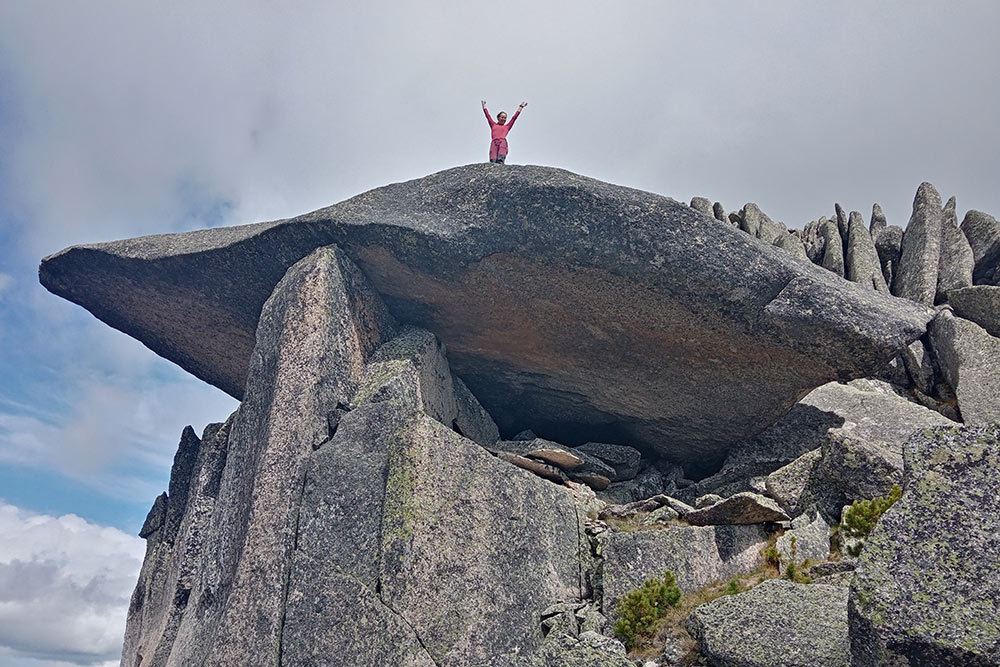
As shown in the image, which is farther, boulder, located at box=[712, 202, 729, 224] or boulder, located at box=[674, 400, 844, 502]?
boulder, located at box=[712, 202, 729, 224]

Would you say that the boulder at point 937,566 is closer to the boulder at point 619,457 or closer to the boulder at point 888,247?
the boulder at point 619,457

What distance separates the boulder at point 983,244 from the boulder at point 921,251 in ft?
2.85

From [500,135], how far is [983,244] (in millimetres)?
12296

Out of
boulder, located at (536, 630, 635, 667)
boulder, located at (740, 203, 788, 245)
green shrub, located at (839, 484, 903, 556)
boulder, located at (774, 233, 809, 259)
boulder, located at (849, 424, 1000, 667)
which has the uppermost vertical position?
boulder, located at (740, 203, 788, 245)

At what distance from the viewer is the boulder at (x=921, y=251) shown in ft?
59.4

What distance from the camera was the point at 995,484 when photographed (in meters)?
6.06

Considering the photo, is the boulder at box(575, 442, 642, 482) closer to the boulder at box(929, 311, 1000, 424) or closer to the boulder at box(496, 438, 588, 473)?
the boulder at box(496, 438, 588, 473)

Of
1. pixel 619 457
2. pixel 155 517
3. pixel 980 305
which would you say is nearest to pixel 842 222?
pixel 980 305

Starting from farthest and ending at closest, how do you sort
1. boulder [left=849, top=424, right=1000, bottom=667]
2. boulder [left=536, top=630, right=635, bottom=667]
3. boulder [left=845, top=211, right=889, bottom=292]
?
1. boulder [left=845, top=211, right=889, bottom=292]
2. boulder [left=536, top=630, right=635, bottom=667]
3. boulder [left=849, top=424, right=1000, bottom=667]

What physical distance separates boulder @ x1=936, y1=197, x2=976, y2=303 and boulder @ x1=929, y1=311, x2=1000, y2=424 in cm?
272

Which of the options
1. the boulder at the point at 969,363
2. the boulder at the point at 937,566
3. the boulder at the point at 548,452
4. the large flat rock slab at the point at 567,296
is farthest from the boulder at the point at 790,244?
the boulder at the point at 937,566

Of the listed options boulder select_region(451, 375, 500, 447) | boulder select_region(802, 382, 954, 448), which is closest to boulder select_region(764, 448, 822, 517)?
boulder select_region(802, 382, 954, 448)

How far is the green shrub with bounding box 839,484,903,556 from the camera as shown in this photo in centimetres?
969

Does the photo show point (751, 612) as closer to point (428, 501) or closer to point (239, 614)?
point (428, 501)
